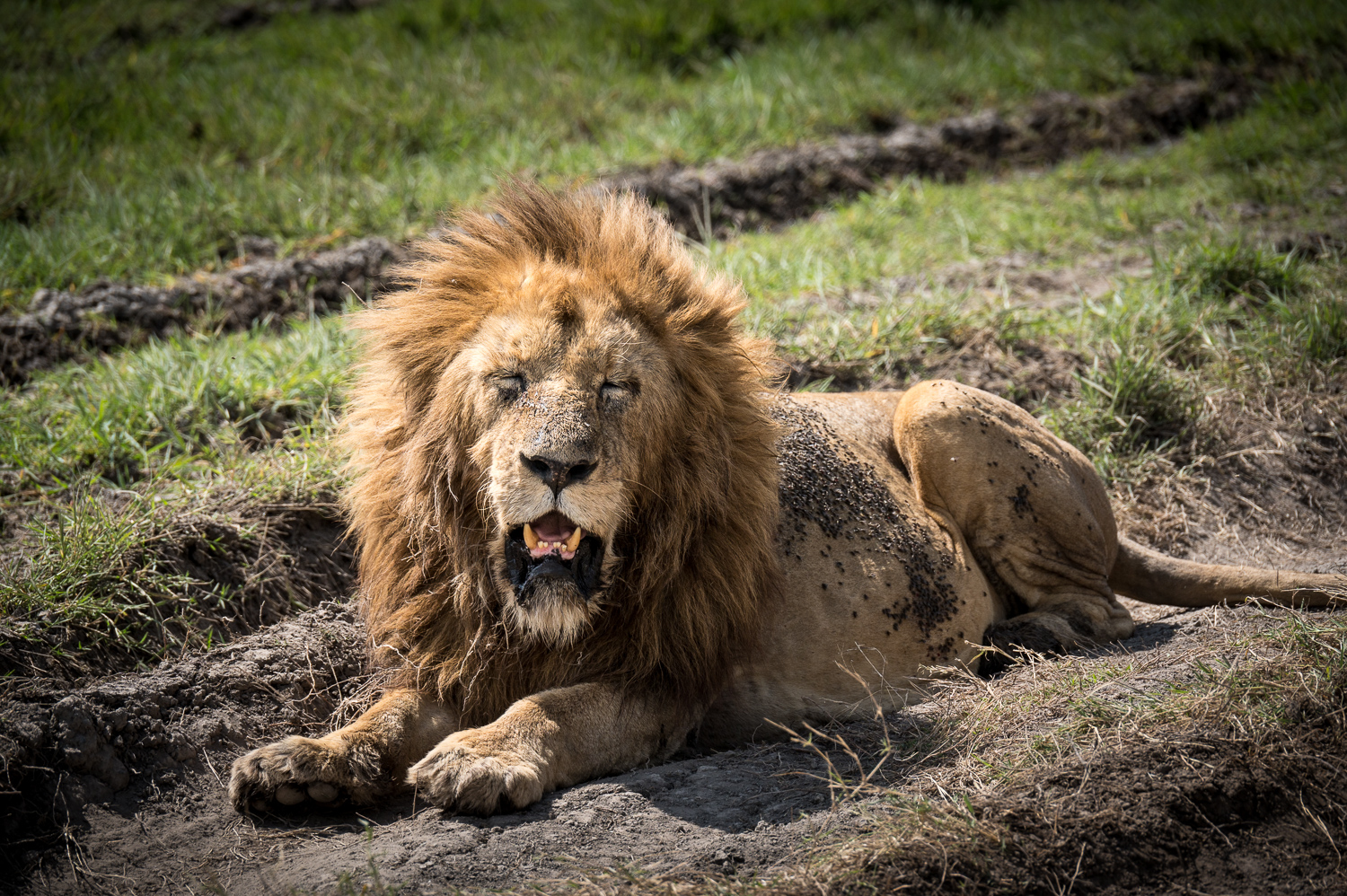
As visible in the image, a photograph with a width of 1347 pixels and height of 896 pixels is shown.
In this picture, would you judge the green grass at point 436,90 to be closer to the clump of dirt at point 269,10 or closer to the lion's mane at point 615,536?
the clump of dirt at point 269,10

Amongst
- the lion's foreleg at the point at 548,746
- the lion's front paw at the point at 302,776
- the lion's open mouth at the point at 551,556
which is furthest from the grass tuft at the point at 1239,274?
the lion's front paw at the point at 302,776

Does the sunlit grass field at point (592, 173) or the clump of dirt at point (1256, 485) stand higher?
the sunlit grass field at point (592, 173)

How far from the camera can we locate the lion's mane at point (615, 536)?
9.85ft

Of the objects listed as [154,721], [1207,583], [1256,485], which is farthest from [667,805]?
[1256,485]

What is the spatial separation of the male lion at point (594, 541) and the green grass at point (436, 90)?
3.48 meters

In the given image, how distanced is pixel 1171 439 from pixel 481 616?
12.1ft

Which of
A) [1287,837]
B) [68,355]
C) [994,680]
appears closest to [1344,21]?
[994,680]

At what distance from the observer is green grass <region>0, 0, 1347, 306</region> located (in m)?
6.33

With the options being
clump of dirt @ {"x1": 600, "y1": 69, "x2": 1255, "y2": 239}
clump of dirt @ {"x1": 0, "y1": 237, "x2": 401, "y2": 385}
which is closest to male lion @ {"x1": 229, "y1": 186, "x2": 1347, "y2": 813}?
clump of dirt @ {"x1": 0, "y1": 237, "x2": 401, "y2": 385}

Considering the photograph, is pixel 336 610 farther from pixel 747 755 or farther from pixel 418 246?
pixel 747 755

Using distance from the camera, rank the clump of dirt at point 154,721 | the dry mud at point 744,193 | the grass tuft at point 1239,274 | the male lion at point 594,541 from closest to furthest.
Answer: the male lion at point 594,541
the clump of dirt at point 154,721
the dry mud at point 744,193
the grass tuft at point 1239,274

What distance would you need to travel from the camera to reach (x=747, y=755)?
307 centimetres

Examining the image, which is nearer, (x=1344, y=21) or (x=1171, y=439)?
(x=1171, y=439)

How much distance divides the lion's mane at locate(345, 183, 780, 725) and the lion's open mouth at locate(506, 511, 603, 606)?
13 cm
